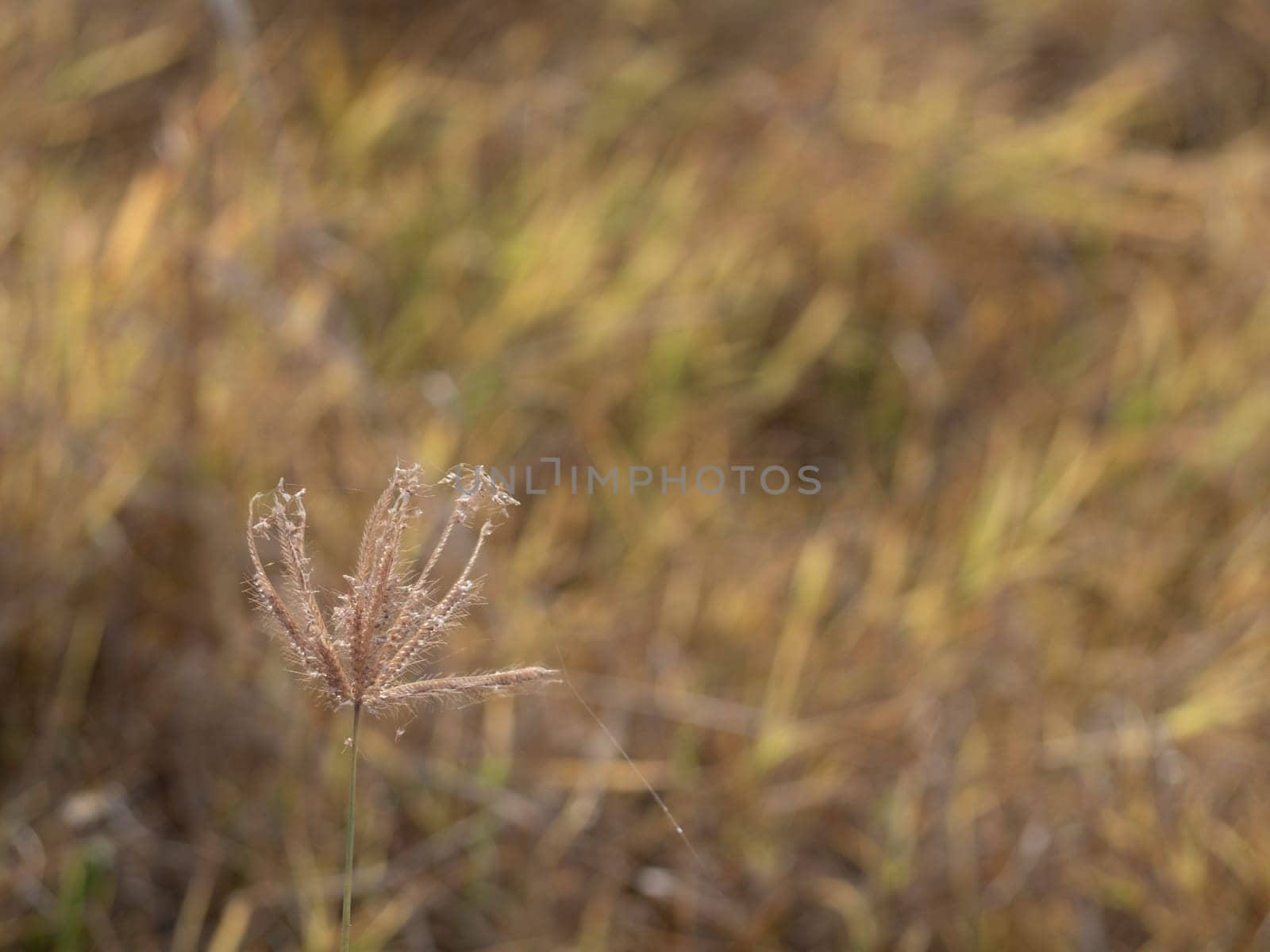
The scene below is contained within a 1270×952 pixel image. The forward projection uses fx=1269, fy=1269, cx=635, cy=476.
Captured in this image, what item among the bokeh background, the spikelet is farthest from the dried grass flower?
the bokeh background

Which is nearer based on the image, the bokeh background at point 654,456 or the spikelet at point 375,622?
the spikelet at point 375,622

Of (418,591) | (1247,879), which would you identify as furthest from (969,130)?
(418,591)

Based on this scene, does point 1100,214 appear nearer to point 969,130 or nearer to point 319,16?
point 969,130

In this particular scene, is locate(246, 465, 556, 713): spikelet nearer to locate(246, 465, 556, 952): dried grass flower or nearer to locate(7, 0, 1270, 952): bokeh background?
locate(246, 465, 556, 952): dried grass flower

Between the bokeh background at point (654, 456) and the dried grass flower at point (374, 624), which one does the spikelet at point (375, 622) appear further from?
the bokeh background at point (654, 456)

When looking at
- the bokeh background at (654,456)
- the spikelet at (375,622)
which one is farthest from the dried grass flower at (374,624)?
the bokeh background at (654,456)

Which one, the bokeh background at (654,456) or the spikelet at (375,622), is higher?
the spikelet at (375,622)

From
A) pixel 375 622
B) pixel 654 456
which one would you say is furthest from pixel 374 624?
pixel 654 456

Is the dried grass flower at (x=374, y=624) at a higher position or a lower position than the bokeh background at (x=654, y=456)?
higher
